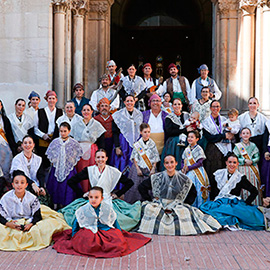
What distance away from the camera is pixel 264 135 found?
7.29 meters

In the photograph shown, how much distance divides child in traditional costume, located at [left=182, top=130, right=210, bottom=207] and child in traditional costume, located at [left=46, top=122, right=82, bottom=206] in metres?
1.71

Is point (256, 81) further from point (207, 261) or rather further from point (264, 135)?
point (207, 261)

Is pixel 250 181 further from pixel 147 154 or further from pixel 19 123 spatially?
pixel 19 123

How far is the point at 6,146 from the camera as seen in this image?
6996mm

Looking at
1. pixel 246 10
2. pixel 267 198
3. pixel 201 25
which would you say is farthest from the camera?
pixel 201 25

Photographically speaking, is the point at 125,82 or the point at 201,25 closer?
the point at 125,82

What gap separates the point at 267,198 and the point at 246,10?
16.3 ft

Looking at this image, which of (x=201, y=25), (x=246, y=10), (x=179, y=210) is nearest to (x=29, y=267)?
(x=179, y=210)

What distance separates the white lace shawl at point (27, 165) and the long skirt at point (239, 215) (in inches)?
101

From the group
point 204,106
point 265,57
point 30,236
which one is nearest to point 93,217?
point 30,236

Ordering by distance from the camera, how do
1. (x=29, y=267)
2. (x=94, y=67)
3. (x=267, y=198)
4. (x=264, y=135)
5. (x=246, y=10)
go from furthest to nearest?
(x=94, y=67) → (x=246, y=10) → (x=264, y=135) → (x=267, y=198) → (x=29, y=267)

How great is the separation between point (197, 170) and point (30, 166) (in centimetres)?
257

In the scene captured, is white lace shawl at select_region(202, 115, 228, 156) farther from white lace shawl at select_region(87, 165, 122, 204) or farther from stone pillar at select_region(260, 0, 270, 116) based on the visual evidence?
stone pillar at select_region(260, 0, 270, 116)

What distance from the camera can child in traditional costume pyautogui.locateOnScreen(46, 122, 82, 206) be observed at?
22.2 ft
